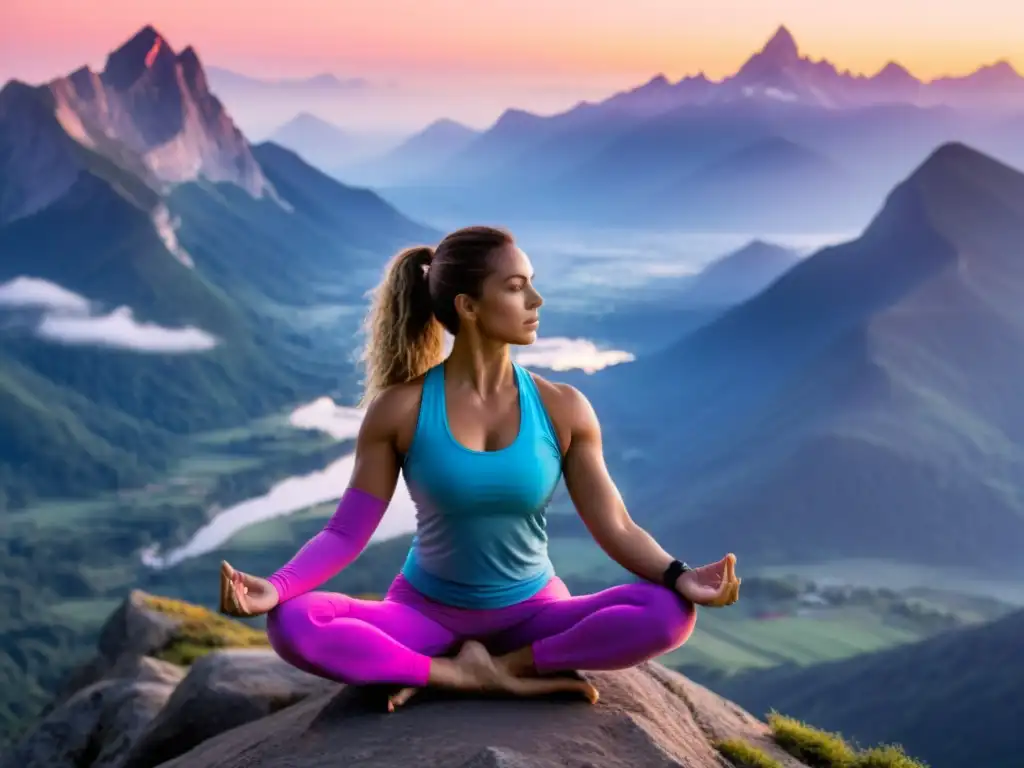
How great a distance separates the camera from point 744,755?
4730 mm

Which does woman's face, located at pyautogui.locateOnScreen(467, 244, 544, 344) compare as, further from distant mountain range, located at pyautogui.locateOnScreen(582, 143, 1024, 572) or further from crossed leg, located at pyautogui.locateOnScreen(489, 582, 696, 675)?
distant mountain range, located at pyautogui.locateOnScreen(582, 143, 1024, 572)

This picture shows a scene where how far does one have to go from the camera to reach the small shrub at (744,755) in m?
4.67

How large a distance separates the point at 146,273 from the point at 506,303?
394 feet

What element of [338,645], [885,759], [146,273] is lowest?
[885,759]

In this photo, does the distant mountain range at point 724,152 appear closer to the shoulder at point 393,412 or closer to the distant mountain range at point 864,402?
the distant mountain range at point 864,402

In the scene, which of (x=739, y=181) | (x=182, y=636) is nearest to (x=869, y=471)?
(x=182, y=636)

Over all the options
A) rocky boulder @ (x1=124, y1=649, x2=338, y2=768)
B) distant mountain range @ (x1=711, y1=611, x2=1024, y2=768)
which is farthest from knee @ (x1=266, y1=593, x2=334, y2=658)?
distant mountain range @ (x1=711, y1=611, x2=1024, y2=768)

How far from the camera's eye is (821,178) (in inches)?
5133

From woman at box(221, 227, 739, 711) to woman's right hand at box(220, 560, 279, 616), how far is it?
1 centimetres

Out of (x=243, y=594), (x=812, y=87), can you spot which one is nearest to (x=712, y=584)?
(x=243, y=594)

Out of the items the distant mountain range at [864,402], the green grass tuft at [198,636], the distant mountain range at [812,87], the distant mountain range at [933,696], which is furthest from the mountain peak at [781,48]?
the green grass tuft at [198,636]

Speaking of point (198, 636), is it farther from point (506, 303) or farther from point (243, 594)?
point (506, 303)

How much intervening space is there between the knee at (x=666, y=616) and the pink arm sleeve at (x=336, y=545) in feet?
3.67

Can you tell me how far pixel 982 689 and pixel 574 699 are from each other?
35856 millimetres
